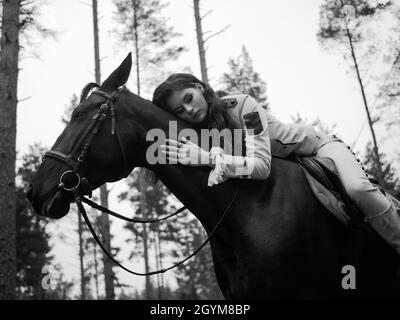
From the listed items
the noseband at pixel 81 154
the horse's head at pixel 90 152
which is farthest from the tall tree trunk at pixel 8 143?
the noseband at pixel 81 154

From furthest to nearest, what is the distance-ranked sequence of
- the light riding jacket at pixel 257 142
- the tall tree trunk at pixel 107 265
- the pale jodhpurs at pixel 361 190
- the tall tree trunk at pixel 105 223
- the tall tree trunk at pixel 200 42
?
the tall tree trunk at pixel 105 223 < the tall tree trunk at pixel 107 265 < the tall tree trunk at pixel 200 42 < the pale jodhpurs at pixel 361 190 < the light riding jacket at pixel 257 142

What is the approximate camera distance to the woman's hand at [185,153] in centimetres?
279

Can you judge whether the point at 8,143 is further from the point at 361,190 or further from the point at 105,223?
the point at 361,190

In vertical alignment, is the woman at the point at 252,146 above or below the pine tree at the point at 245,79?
below

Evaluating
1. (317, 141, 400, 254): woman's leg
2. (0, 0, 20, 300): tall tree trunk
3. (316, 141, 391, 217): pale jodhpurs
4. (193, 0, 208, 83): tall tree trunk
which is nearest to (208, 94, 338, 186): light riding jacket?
(316, 141, 391, 217): pale jodhpurs

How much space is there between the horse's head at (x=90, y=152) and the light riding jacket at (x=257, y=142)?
0.83m


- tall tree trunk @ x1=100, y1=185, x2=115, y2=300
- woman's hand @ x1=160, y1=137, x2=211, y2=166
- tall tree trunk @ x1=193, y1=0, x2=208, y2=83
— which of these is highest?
tall tree trunk @ x1=193, y1=0, x2=208, y2=83

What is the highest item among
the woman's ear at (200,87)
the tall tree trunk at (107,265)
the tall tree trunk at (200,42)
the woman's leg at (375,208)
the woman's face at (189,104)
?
the tall tree trunk at (200,42)

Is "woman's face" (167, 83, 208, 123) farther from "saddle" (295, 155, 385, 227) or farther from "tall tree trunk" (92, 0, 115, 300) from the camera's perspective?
"tall tree trunk" (92, 0, 115, 300)

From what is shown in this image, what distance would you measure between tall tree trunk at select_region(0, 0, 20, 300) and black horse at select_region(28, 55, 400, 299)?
4412mm

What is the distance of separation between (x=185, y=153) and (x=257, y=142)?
626 mm

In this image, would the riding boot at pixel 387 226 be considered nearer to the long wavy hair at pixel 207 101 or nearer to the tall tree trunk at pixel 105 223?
the long wavy hair at pixel 207 101

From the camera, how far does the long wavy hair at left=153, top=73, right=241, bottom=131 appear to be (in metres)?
3.11
